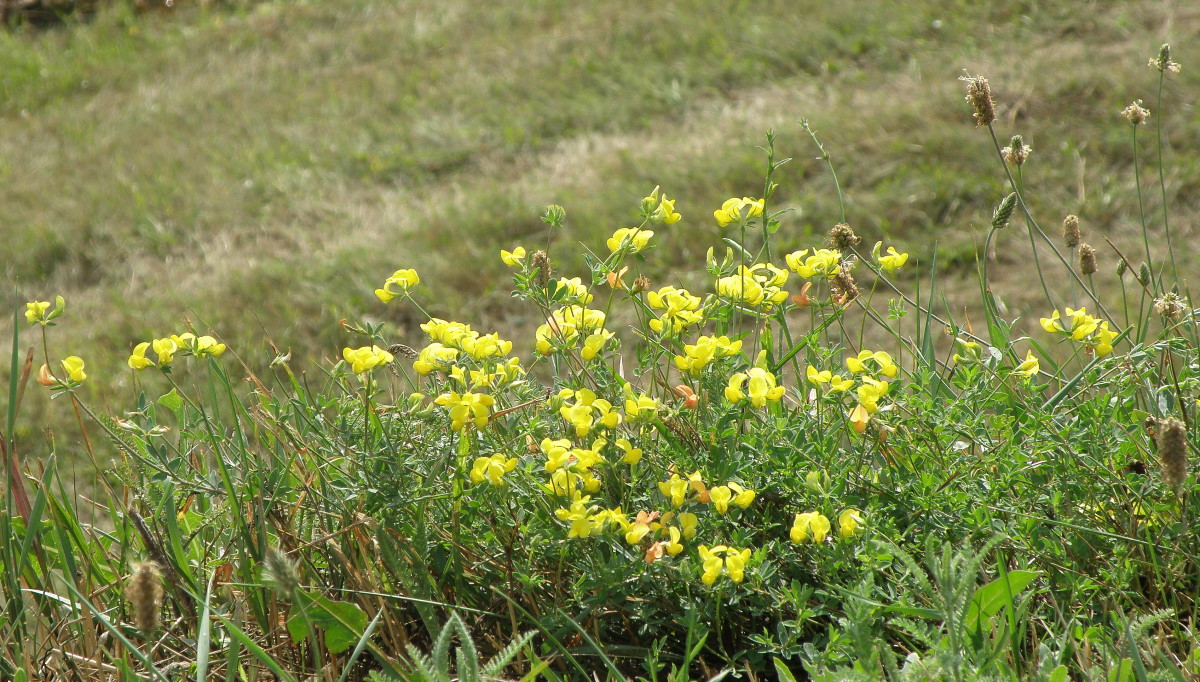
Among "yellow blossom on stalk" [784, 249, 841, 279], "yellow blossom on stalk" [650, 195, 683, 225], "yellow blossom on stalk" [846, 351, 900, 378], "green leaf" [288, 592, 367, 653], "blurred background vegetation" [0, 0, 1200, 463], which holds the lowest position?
"blurred background vegetation" [0, 0, 1200, 463]

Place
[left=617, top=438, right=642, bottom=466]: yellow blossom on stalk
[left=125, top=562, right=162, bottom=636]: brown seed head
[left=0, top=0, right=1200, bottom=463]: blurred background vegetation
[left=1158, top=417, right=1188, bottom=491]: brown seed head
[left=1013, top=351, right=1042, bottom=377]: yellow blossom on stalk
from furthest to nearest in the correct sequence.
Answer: [left=0, top=0, right=1200, bottom=463]: blurred background vegetation → [left=1013, top=351, right=1042, bottom=377]: yellow blossom on stalk → [left=617, top=438, right=642, bottom=466]: yellow blossom on stalk → [left=1158, top=417, right=1188, bottom=491]: brown seed head → [left=125, top=562, right=162, bottom=636]: brown seed head

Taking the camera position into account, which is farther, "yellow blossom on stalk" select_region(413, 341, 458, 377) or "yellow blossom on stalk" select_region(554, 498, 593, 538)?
"yellow blossom on stalk" select_region(413, 341, 458, 377)

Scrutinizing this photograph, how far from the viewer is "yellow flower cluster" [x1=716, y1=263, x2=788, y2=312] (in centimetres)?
158

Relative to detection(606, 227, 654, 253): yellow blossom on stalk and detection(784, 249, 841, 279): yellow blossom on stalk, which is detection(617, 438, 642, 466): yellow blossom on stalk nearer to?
detection(606, 227, 654, 253): yellow blossom on stalk

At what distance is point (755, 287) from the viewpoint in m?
1.58

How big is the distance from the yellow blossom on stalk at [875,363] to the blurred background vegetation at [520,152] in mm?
2760

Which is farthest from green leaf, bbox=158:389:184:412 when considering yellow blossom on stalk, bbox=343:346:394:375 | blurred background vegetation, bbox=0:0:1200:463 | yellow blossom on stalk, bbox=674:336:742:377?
blurred background vegetation, bbox=0:0:1200:463

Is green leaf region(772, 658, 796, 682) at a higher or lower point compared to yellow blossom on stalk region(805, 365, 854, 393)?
lower

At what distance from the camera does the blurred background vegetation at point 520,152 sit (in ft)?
15.6

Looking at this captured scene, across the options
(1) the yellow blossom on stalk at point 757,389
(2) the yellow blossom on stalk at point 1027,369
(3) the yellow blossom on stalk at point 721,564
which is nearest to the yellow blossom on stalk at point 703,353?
(1) the yellow blossom on stalk at point 757,389

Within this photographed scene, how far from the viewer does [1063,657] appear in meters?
1.32

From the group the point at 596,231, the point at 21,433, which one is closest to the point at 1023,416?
the point at 596,231

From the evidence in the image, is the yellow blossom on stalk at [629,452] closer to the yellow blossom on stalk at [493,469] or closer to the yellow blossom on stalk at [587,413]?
the yellow blossom on stalk at [587,413]

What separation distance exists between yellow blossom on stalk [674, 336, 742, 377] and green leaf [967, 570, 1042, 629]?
0.46m
